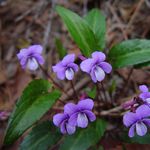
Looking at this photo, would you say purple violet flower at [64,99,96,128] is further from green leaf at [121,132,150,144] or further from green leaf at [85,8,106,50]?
green leaf at [85,8,106,50]

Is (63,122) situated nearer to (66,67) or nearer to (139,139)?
(66,67)

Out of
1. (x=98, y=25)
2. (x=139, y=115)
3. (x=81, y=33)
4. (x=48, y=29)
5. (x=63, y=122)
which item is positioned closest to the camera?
(x=139, y=115)

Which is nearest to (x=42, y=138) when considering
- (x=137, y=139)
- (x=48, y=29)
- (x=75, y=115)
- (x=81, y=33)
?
(x=75, y=115)

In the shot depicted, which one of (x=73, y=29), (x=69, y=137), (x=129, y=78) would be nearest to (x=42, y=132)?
(x=69, y=137)

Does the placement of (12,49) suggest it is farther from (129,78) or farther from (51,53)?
(129,78)

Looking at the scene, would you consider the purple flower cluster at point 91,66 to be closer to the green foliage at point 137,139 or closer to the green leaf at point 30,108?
the green leaf at point 30,108
